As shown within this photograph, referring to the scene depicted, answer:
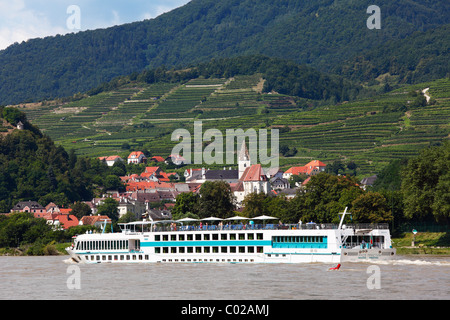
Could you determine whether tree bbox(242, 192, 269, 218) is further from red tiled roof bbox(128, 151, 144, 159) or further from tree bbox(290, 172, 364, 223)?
red tiled roof bbox(128, 151, 144, 159)

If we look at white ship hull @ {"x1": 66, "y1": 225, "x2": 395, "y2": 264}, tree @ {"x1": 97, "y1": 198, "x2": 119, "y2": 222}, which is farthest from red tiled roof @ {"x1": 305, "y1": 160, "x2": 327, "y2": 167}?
white ship hull @ {"x1": 66, "y1": 225, "x2": 395, "y2": 264}

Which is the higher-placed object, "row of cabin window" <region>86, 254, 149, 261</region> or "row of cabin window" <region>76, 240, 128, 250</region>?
"row of cabin window" <region>76, 240, 128, 250</region>

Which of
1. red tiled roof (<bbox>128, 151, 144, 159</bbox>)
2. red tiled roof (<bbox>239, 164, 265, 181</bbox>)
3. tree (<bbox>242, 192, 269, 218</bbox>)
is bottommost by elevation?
tree (<bbox>242, 192, 269, 218</bbox>)

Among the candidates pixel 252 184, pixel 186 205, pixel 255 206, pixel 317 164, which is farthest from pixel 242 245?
pixel 317 164

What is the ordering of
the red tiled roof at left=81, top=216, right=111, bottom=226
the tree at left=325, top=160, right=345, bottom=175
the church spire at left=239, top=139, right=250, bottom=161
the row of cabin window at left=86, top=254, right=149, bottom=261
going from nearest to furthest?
the row of cabin window at left=86, top=254, right=149, bottom=261, the red tiled roof at left=81, top=216, right=111, bottom=226, the tree at left=325, top=160, right=345, bottom=175, the church spire at left=239, top=139, right=250, bottom=161
